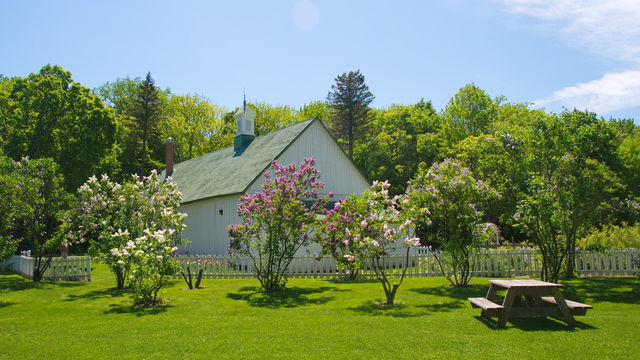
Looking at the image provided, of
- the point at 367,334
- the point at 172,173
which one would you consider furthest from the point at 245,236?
the point at 172,173

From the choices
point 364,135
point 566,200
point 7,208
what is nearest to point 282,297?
point 7,208

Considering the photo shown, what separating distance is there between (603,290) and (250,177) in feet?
49.7

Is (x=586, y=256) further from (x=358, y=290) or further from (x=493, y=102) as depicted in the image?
(x=493, y=102)

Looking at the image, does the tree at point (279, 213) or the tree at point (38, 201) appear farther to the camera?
the tree at point (38, 201)

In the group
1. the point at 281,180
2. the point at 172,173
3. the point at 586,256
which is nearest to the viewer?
the point at 281,180

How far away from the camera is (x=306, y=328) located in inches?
343

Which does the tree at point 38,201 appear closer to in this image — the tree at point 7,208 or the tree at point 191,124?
the tree at point 7,208

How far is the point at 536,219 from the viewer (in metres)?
14.3

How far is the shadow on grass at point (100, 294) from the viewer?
13401 mm

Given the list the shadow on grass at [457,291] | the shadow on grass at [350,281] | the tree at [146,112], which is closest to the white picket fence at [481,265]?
the shadow on grass at [350,281]

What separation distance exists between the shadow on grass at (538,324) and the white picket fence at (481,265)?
582 centimetres

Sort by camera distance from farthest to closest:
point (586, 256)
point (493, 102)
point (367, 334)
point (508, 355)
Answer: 1. point (493, 102)
2. point (586, 256)
3. point (367, 334)
4. point (508, 355)

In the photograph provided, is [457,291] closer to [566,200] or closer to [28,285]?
[566,200]

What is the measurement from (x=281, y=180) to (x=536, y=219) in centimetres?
820
